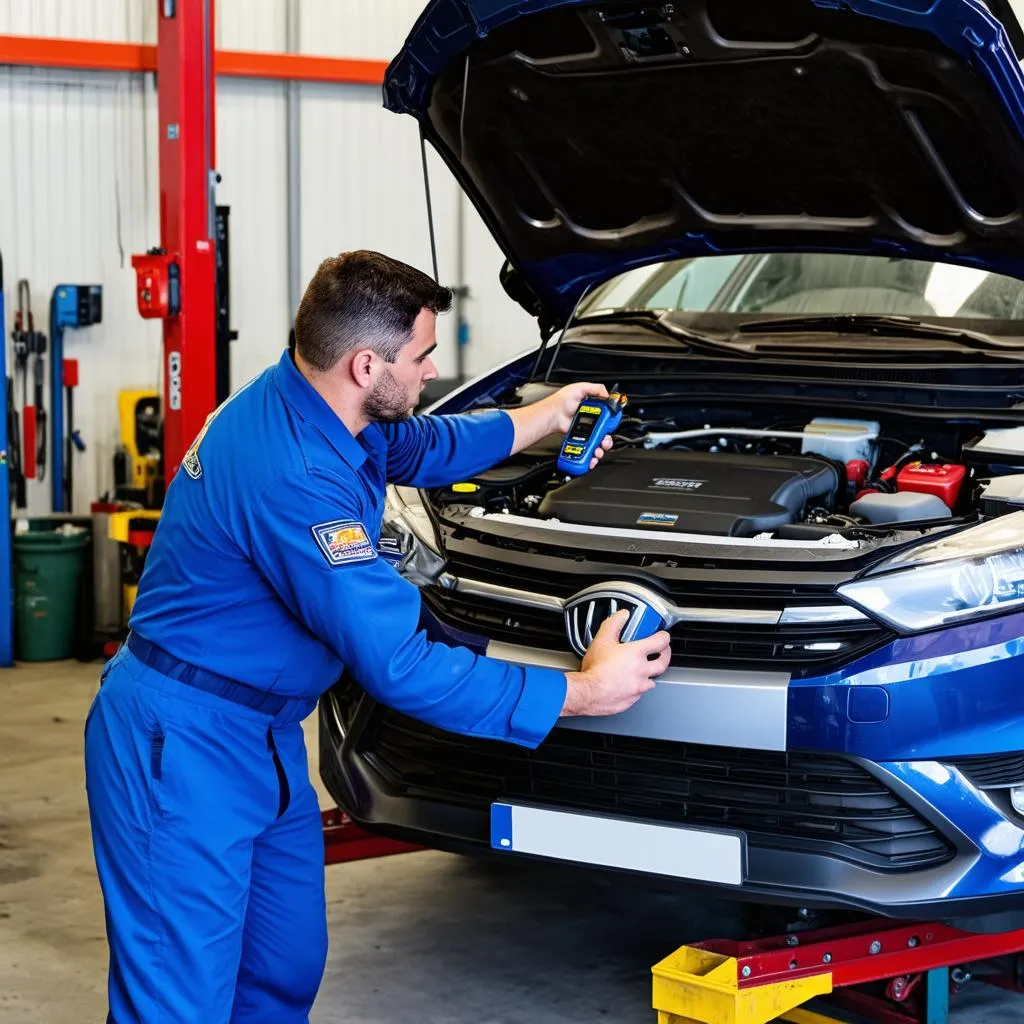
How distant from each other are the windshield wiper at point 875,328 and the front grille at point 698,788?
3.93 ft

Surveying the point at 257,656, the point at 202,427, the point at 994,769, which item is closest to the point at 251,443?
the point at 257,656

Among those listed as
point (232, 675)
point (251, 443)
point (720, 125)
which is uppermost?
point (720, 125)

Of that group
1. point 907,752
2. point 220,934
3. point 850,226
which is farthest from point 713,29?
point 220,934

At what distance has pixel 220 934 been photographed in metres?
2.39

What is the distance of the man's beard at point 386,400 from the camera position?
2406 mm

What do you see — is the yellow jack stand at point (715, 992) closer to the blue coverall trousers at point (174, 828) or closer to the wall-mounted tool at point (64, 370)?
the blue coverall trousers at point (174, 828)

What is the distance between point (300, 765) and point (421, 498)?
724 mm

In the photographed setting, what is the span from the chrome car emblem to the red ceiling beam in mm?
5022

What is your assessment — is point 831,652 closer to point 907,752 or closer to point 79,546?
point 907,752

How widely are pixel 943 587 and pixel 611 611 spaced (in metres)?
0.54

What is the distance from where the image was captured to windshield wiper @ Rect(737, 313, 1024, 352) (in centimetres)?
324

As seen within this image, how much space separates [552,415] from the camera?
3.06 metres

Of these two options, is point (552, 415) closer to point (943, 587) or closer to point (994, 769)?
point (943, 587)

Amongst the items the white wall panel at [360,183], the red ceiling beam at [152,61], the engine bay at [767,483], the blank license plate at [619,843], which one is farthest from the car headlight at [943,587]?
the white wall panel at [360,183]
